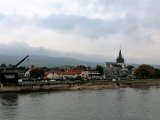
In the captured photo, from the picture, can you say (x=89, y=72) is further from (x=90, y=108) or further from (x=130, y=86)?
(x=90, y=108)

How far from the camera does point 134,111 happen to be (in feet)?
108

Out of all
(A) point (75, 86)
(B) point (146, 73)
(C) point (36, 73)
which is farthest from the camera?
(B) point (146, 73)

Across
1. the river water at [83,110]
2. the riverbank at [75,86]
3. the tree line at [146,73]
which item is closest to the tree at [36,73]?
the riverbank at [75,86]

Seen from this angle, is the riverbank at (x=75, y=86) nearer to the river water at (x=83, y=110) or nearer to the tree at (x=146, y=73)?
the river water at (x=83, y=110)

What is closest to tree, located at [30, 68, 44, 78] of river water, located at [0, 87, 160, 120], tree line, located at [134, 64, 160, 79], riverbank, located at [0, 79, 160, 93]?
riverbank, located at [0, 79, 160, 93]

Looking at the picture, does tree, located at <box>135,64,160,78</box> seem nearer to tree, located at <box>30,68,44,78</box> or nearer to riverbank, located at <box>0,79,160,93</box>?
riverbank, located at <box>0,79,160,93</box>

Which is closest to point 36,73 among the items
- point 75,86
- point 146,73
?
point 146,73

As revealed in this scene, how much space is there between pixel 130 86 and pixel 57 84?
13577 millimetres

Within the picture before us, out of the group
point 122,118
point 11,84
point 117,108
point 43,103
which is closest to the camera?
point 122,118

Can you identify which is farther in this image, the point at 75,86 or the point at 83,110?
the point at 75,86

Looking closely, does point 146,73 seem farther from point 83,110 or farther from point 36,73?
point 83,110

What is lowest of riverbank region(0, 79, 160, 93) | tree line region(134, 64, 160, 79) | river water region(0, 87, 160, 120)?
river water region(0, 87, 160, 120)

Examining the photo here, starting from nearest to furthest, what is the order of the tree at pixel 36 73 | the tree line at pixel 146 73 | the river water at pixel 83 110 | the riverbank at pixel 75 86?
the river water at pixel 83 110 → the riverbank at pixel 75 86 → the tree at pixel 36 73 → the tree line at pixel 146 73

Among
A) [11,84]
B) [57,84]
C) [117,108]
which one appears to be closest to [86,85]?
[57,84]
